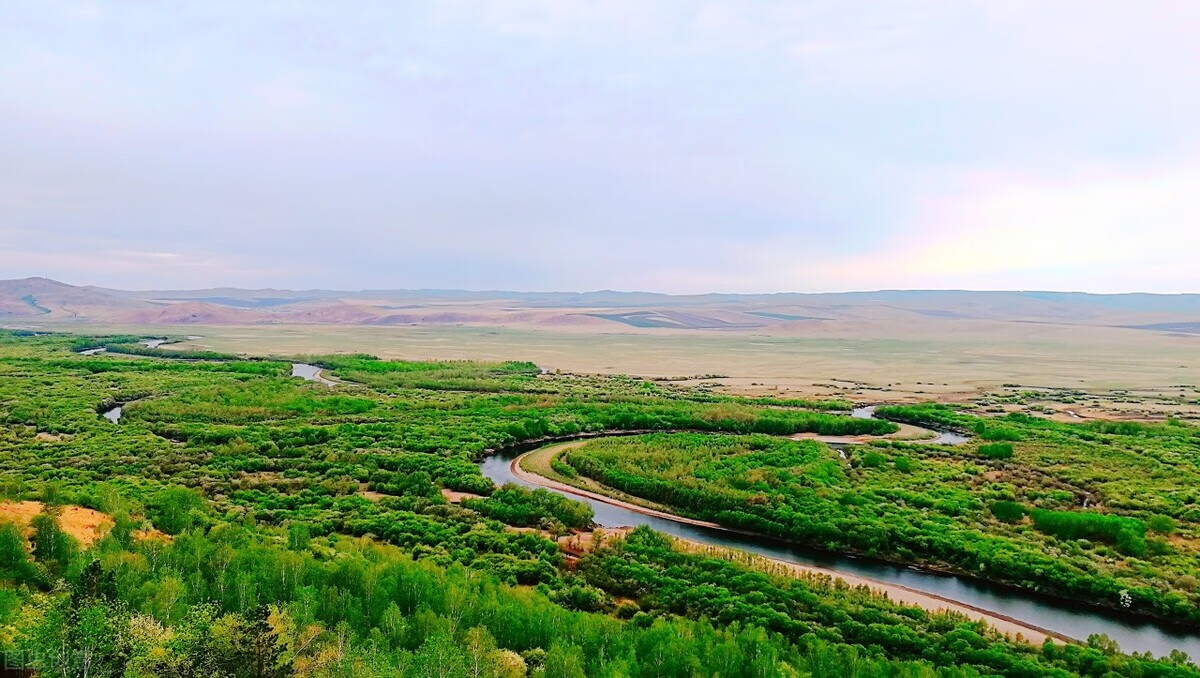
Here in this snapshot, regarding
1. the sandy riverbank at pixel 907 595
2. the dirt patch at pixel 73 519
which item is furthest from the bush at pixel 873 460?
the dirt patch at pixel 73 519

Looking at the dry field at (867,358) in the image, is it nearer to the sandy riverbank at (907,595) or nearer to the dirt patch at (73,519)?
the sandy riverbank at (907,595)

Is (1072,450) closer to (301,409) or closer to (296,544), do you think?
(296,544)

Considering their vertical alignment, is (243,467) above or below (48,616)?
below

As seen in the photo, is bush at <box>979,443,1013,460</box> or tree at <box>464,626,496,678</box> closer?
tree at <box>464,626,496,678</box>

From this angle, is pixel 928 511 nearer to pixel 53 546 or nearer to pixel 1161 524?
pixel 1161 524

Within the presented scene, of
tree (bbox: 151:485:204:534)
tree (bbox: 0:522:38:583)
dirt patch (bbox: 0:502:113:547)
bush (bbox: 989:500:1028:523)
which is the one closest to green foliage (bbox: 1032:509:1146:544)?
bush (bbox: 989:500:1028:523)

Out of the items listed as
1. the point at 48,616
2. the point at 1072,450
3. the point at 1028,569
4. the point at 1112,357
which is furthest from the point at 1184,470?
the point at 1112,357

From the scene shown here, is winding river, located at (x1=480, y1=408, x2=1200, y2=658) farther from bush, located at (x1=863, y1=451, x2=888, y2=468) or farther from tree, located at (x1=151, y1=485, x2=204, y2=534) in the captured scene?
tree, located at (x1=151, y1=485, x2=204, y2=534)
